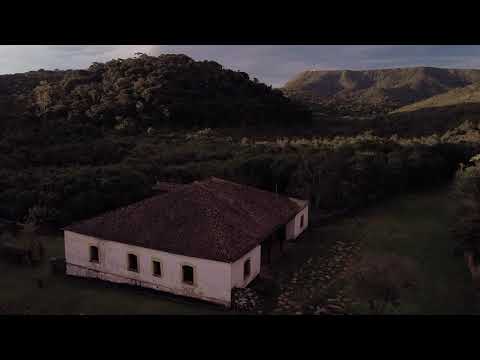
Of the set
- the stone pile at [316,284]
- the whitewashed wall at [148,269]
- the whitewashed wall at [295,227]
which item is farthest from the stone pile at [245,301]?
the whitewashed wall at [295,227]

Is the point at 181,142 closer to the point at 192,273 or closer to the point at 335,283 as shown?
the point at 192,273

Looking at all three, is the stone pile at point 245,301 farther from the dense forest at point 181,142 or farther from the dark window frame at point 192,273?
the dense forest at point 181,142

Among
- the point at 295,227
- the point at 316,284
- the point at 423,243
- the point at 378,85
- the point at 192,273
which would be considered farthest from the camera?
the point at 378,85

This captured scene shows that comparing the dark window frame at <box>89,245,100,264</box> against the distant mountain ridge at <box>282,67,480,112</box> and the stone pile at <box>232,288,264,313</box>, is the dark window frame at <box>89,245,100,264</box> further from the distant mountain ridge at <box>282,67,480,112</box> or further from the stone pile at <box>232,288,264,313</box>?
the distant mountain ridge at <box>282,67,480,112</box>

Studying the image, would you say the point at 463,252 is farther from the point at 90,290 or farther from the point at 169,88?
the point at 169,88

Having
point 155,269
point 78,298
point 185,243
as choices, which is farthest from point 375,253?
point 78,298

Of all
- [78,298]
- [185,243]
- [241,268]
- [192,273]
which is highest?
[185,243]
